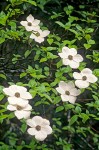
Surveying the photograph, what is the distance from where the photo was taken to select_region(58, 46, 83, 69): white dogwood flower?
1.46 m

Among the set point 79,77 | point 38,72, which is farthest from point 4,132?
point 79,77

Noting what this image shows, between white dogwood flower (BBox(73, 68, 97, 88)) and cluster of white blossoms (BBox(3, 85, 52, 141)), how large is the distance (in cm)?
23

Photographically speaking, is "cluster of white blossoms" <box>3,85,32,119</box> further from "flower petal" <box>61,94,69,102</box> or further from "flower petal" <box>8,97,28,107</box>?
"flower petal" <box>61,94,69,102</box>

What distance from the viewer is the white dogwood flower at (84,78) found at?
138cm

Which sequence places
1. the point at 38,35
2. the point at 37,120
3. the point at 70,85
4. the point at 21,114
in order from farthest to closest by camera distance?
the point at 38,35, the point at 70,85, the point at 37,120, the point at 21,114

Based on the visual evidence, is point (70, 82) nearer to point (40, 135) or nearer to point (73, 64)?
point (73, 64)

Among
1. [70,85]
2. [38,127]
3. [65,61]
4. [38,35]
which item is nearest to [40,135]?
[38,127]

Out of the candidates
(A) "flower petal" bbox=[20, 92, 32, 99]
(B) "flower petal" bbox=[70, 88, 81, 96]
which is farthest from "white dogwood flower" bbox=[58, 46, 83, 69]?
(A) "flower petal" bbox=[20, 92, 32, 99]

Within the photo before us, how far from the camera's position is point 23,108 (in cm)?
120

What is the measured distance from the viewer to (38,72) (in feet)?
5.03

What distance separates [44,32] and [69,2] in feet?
2.87

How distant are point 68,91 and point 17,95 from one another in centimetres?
24

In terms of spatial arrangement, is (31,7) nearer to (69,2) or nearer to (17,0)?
(69,2)

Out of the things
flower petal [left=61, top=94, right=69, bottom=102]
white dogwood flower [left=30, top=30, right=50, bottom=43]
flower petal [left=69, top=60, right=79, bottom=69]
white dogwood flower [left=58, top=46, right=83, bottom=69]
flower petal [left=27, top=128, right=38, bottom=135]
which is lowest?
flower petal [left=27, top=128, right=38, bottom=135]
